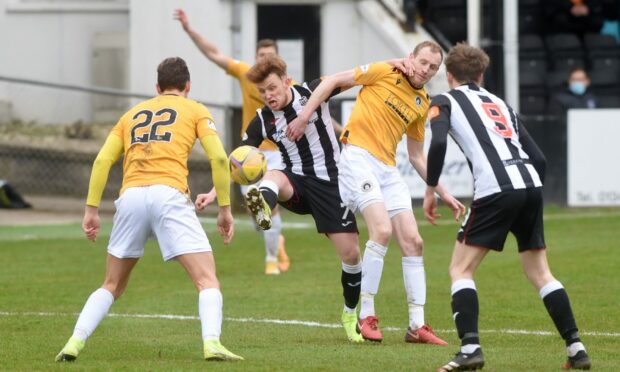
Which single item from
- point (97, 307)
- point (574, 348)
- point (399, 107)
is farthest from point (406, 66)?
point (97, 307)

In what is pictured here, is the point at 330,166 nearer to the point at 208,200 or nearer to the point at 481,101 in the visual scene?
the point at 208,200

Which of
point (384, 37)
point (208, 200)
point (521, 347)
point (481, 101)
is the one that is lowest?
point (521, 347)

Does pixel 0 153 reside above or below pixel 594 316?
above

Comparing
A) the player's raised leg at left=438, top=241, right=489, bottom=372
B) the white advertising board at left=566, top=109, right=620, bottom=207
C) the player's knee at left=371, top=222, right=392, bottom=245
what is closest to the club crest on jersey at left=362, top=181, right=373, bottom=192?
the player's knee at left=371, top=222, right=392, bottom=245

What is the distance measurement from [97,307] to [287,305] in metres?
3.66

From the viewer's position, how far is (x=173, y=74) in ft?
30.0

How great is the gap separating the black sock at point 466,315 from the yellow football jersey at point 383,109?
2096 millimetres

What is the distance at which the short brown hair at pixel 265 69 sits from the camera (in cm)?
1029

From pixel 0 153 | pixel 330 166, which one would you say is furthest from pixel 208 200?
pixel 0 153

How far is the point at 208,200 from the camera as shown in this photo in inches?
377

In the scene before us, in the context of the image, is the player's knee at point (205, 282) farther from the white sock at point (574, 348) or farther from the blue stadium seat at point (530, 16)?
the blue stadium seat at point (530, 16)

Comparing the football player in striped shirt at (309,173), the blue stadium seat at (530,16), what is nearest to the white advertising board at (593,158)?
the blue stadium seat at (530,16)

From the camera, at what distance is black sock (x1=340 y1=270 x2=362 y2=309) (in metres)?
10.5

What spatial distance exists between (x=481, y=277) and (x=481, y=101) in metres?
5.94
